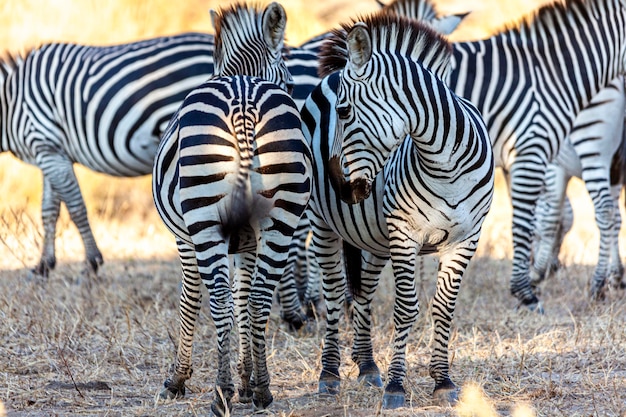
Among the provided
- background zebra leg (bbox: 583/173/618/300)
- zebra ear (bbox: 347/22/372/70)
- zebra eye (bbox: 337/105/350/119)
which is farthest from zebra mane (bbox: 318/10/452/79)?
background zebra leg (bbox: 583/173/618/300)

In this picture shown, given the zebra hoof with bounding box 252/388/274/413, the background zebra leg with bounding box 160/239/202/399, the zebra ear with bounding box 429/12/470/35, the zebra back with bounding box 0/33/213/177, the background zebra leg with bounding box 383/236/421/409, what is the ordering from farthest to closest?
the zebra ear with bounding box 429/12/470/35 < the zebra back with bounding box 0/33/213/177 < the background zebra leg with bounding box 160/239/202/399 < the zebra hoof with bounding box 252/388/274/413 < the background zebra leg with bounding box 383/236/421/409

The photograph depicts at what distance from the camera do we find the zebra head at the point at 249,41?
5297mm

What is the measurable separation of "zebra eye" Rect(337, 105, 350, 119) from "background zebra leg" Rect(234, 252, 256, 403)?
0.92 m

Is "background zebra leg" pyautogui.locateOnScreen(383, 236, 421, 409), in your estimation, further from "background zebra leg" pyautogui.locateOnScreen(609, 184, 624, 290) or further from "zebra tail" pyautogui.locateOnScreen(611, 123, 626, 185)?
"zebra tail" pyautogui.locateOnScreen(611, 123, 626, 185)

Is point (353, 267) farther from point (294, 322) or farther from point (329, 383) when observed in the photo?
point (294, 322)

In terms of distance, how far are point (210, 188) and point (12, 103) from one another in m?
5.12

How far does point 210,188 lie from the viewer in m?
4.13

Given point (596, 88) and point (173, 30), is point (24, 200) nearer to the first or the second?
point (173, 30)

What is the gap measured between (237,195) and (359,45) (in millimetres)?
948

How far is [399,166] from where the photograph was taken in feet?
15.3

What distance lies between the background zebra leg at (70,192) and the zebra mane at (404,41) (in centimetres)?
422

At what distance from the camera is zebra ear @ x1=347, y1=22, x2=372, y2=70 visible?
4258 mm

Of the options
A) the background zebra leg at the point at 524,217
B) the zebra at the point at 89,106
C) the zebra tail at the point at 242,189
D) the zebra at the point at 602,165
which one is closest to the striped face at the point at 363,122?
the zebra tail at the point at 242,189

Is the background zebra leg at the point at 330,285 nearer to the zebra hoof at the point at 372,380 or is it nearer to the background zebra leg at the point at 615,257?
the zebra hoof at the point at 372,380
